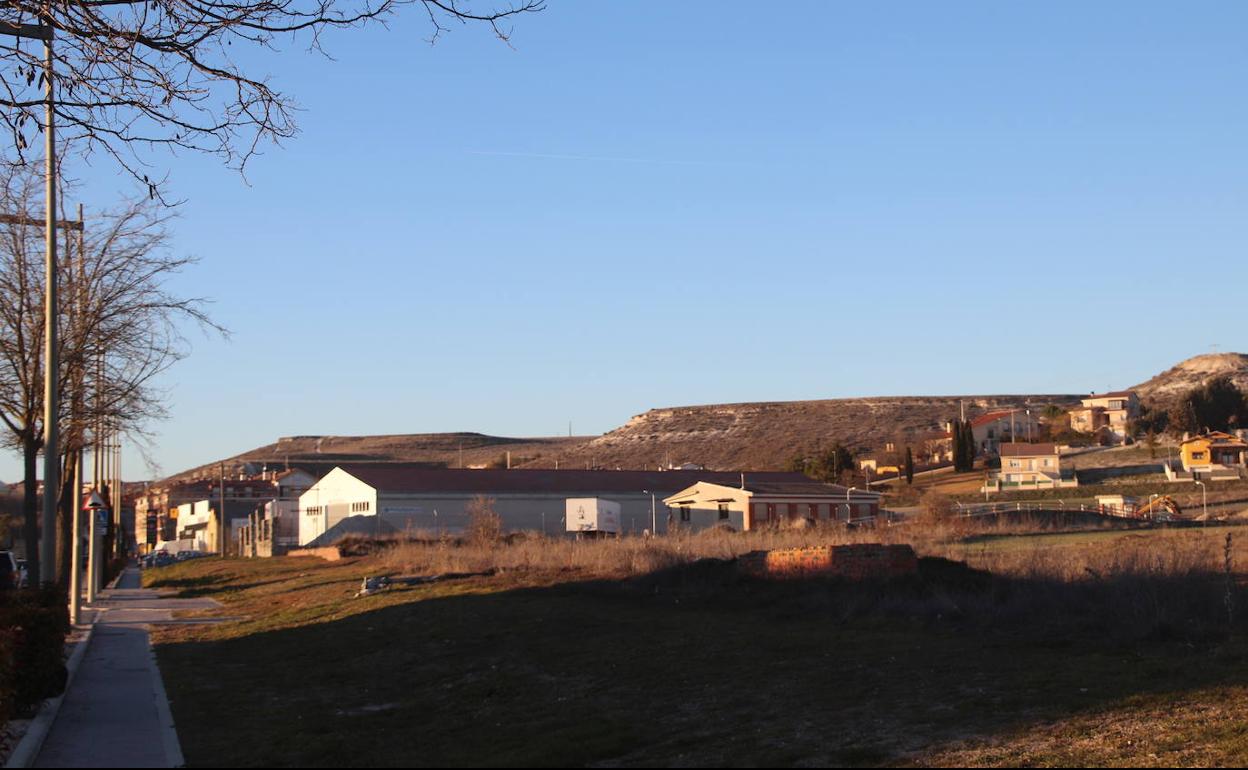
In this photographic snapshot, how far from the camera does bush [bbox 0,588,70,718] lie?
506 inches

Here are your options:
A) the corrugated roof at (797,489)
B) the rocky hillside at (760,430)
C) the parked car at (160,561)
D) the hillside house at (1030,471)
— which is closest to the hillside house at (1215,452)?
the hillside house at (1030,471)

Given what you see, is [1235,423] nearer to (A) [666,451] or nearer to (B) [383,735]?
(A) [666,451]

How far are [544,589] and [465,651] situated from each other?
26.0ft

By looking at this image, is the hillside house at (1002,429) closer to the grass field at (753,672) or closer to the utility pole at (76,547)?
the grass field at (753,672)

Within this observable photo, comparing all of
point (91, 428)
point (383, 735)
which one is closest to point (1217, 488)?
point (91, 428)

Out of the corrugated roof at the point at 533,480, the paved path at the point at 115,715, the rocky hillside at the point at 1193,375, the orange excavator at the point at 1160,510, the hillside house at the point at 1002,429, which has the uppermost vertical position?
the rocky hillside at the point at 1193,375

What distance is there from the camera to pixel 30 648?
14.0 meters

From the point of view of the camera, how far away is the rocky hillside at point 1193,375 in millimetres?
148250

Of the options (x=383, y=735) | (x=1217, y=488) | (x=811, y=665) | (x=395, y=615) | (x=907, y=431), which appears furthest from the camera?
(x=907, y=431)

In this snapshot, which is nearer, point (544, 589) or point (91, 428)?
point (544, 589)

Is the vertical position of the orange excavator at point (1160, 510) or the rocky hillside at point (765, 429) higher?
the rocky hillside at point (765, 429)

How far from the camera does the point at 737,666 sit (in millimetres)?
14898

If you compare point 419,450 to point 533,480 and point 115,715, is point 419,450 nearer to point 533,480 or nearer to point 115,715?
point 533,480

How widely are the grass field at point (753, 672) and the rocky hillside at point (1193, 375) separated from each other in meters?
131
